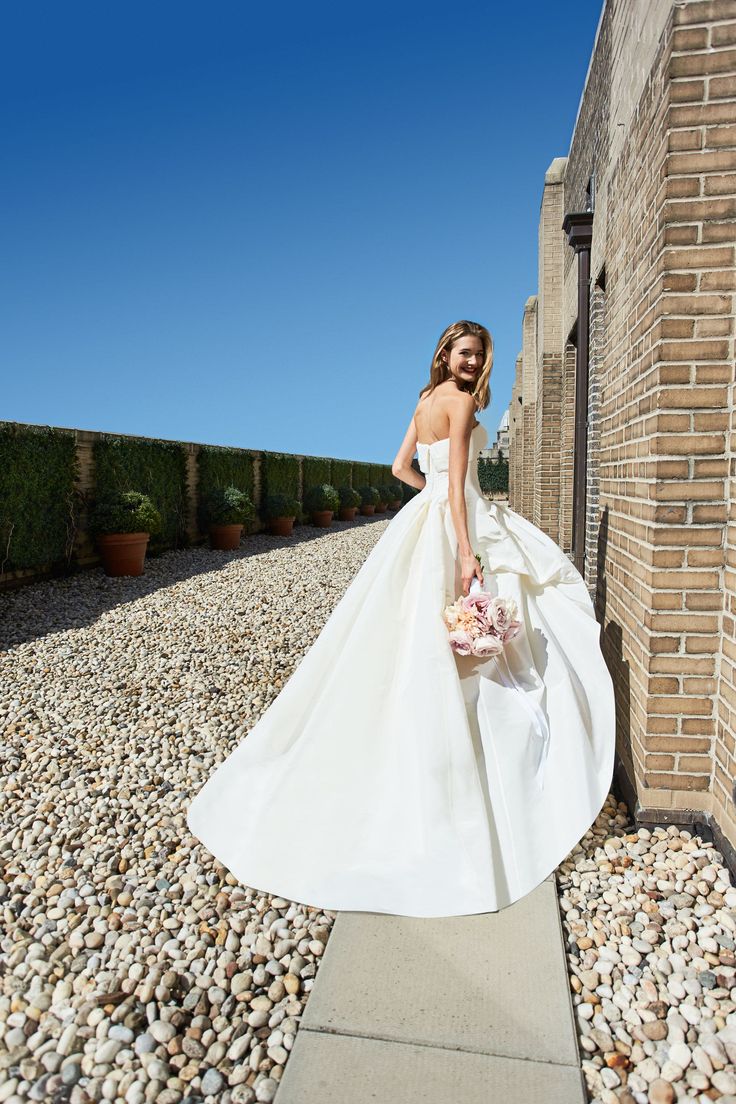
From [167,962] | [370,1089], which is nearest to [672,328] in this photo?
[370,1089]

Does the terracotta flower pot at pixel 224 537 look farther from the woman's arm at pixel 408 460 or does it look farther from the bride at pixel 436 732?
the bride at pixel 436 732

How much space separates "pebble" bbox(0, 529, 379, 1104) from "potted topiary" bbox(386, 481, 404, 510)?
21.7 metres

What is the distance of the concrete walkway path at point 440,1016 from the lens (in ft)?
5.59

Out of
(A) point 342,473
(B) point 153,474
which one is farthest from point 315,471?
(B) point 153,474

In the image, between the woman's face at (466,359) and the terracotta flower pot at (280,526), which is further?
the terracotta flower pot at (280,526)

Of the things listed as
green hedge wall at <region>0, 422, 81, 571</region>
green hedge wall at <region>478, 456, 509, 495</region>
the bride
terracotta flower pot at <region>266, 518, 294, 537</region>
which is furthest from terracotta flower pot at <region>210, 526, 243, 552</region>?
green hedge wall at <region>478, 456, 509, 495</region>

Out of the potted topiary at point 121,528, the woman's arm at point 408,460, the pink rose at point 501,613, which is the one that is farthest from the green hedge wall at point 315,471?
the pink rose at point 501,613

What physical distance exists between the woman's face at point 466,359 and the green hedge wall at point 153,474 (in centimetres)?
732

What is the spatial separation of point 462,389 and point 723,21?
64.8 inches

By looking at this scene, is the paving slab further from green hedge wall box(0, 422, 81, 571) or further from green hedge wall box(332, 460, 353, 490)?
green hedge wall box(332, 460, 353, 490)

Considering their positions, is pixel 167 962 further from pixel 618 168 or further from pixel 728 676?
pixel 618 168

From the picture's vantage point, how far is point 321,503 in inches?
747

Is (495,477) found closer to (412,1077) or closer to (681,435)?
(681,435)

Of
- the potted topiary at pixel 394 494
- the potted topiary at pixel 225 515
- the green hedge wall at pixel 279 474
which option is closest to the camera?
the potted topiary at pixel 225 515
